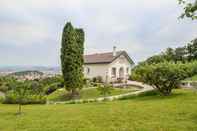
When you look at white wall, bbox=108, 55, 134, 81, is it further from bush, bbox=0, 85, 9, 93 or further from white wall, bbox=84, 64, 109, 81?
bush, bbox=0, 85, 9, 93

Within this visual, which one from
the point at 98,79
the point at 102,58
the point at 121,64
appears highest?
the point at 102,58

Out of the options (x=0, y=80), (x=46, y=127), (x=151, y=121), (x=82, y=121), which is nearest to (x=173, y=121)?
(x=151, y=121)

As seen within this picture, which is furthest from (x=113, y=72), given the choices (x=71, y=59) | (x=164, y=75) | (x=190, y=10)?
(x=190, y=10)

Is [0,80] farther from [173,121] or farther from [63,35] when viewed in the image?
[173,121]

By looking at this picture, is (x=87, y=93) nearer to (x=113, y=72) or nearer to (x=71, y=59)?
(x=71, y=59)

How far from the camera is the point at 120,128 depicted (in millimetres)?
8594

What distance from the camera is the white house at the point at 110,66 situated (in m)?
34.5

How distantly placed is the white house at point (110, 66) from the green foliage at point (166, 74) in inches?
571

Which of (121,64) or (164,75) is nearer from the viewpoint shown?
(164,75)

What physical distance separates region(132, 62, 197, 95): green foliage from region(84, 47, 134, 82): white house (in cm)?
1450

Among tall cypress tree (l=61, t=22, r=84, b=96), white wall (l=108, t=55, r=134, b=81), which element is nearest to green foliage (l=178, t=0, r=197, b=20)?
tall cypress tree (l=61, t=22, r=84, b=96)

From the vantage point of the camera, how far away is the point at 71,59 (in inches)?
1038

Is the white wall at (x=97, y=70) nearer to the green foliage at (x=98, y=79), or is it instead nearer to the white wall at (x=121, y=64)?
the green foliage at (x=98, y=79)

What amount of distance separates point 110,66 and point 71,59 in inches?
364
